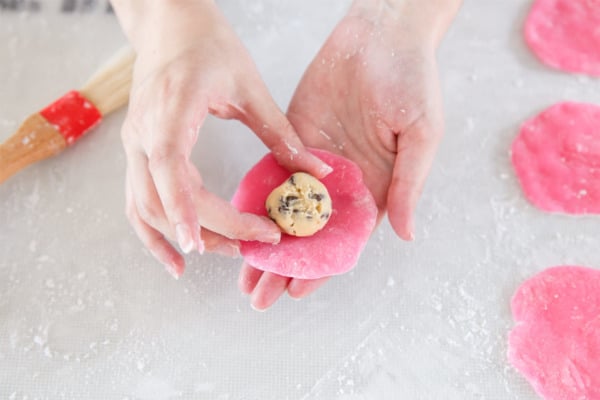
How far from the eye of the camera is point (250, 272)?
126 cm

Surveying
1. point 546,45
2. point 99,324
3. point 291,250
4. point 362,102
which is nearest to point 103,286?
point 99,324

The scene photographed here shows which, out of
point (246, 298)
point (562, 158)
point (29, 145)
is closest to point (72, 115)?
point (29, 145)

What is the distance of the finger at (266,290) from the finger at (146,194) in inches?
7.8

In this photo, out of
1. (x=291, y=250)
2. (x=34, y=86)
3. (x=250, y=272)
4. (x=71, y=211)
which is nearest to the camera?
(x=291, y=250)

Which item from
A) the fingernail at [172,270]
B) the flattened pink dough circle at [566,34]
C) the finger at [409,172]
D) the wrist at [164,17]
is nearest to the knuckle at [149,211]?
the fingernail at [172,270]

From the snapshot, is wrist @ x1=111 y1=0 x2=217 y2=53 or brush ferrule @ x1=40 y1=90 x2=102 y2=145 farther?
brush ferrule @ x1=40 y1=90 x2=102 y2=145

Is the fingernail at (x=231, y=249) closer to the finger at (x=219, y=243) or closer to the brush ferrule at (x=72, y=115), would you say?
the finger at (x=219, y=243)

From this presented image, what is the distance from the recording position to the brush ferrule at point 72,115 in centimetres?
143

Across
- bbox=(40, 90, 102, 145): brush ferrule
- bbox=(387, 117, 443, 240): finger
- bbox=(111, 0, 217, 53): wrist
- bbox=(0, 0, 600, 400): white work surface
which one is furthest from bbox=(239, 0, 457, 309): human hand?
bbox=(40, 90, 102, 145): brush ferrule

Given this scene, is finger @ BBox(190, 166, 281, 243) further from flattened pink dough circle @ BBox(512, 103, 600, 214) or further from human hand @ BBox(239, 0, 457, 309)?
flattened pink dough circle @ BBox(512, 103, 600, 214)

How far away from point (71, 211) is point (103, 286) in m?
0.20

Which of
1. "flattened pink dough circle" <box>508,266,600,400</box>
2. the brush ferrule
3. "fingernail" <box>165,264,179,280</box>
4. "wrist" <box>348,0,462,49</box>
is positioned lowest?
"flattened pink dough circle" <box>508,266,600,400</box>

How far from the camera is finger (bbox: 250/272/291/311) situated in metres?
1.24

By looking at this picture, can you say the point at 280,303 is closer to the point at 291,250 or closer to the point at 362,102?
the point at 291,250
